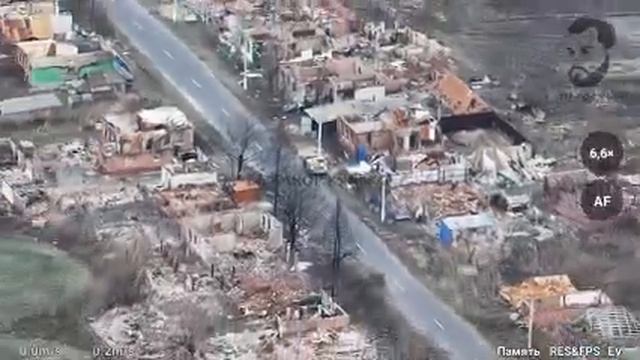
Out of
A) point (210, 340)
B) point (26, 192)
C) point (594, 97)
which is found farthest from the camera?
point (594, 97)

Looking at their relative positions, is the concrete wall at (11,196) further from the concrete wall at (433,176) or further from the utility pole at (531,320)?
the utility pole at (531,320)

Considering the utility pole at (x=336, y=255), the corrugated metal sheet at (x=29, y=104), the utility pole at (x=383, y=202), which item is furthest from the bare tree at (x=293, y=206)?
the corrugated metal sheet at (x=29, y=104)

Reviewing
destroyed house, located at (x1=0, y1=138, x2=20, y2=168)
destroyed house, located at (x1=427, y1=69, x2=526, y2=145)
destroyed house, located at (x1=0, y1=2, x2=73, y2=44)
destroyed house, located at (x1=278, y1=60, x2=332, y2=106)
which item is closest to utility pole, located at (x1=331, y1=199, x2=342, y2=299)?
destroyed house, located at (x1=427, y1=69, x2=526, y2=145)

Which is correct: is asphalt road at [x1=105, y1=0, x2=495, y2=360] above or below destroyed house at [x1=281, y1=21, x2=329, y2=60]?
below

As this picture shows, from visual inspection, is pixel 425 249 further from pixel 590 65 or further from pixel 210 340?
pixel 590 65

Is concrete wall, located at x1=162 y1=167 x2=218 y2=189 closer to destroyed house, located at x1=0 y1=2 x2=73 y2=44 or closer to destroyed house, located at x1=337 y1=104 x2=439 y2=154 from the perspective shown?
destroyed house, located at x1=337 y1=104 x2=439 y2=154

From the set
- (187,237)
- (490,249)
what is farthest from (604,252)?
(187,237)

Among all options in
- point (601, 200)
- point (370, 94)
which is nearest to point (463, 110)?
point (370, 94)

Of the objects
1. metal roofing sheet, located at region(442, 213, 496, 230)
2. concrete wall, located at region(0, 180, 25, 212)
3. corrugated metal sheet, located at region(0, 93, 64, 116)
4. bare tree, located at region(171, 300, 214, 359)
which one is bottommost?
bare tree, located at region(171, 300, 214, 359)
